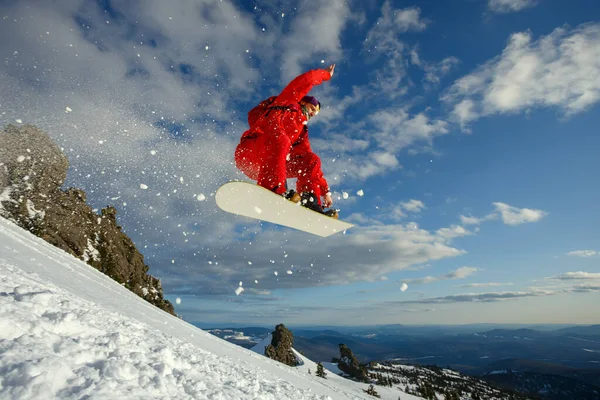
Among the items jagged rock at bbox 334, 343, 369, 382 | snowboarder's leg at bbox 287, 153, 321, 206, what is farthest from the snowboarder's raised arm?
jagged rock at bbox 334, 343, 369, 382

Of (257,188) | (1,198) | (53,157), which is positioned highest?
(53,157)

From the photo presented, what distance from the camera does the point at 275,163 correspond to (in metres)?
6.89

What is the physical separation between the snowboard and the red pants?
1.10ft

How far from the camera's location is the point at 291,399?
566 centimetres

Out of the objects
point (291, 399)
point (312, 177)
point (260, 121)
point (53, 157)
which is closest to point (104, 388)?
point (291, 399)

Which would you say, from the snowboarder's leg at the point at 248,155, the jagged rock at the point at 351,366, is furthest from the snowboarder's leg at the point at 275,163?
the jagged rock at the point at 351,366

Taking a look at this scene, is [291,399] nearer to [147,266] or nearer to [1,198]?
[1,198]

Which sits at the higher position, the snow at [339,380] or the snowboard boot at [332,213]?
the snowboard boot at [332,213]

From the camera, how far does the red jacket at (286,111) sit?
282 inches

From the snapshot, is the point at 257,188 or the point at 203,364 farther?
the point at 257,188

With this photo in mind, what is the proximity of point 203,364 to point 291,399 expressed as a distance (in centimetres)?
179

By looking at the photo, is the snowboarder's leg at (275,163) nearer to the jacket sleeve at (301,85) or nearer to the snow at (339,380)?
the jacket sleeve at (301,85)

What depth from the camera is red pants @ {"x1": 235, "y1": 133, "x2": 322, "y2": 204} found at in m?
6.89

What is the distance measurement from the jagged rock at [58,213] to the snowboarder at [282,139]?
116ft
